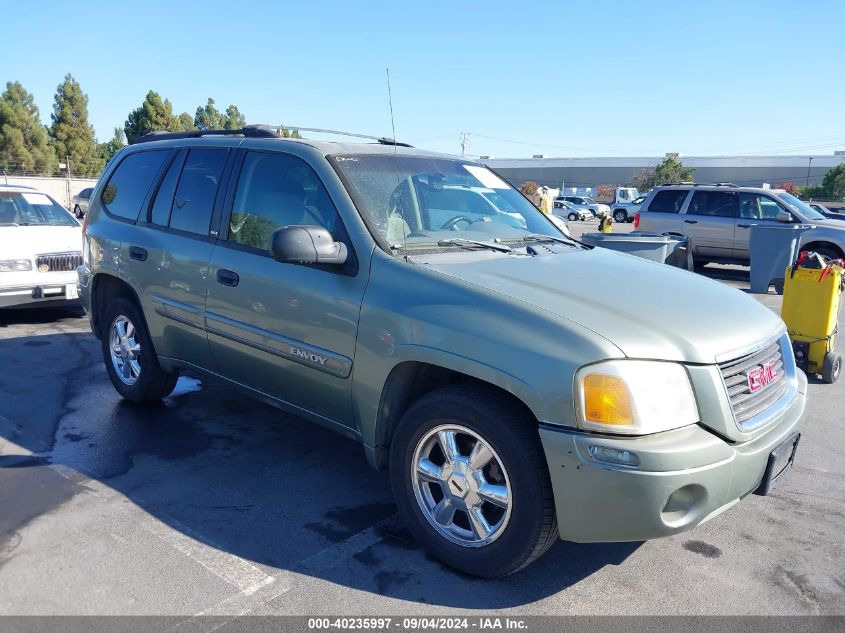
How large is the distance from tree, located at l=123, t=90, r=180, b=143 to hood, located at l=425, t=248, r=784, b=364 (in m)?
39.7

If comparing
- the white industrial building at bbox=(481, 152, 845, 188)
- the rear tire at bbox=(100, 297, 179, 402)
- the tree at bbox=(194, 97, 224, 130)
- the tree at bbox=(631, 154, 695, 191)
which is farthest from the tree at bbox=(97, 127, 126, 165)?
the rear tire at bbox=(100, 297, 179, 402)

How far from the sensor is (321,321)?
346cm

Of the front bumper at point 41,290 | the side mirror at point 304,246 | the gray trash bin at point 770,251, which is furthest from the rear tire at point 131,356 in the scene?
the gray trash bin at point 770,251

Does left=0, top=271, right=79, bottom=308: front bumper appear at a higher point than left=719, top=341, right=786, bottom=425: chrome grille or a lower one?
lower

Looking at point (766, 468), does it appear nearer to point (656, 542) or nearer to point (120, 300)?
point (656, 542)

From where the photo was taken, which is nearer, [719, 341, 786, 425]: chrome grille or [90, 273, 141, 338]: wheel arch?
[719, 341, 786, 425]: chrome grille

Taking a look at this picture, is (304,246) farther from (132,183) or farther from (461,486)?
(132,183)

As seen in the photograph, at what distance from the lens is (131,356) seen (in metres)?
5.10

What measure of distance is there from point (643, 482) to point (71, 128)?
47148mm

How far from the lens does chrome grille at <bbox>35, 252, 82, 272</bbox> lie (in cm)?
781

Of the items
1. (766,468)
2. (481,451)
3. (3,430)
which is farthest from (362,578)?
(3,430)

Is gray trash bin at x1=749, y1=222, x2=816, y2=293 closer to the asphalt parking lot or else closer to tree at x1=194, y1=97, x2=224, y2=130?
the asphalt parking lot

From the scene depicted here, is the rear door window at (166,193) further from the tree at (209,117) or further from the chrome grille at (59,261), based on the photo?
the tree at (209,117)

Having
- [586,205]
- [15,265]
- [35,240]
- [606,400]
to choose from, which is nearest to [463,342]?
[606,400]
